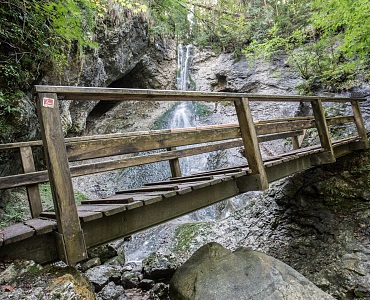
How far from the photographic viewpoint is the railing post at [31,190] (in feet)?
9.60

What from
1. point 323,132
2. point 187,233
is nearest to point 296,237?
point 323,132

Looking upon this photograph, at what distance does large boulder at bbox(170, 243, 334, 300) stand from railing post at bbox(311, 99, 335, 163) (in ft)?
7.63

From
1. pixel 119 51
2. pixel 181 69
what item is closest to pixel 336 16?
pixel 119 51

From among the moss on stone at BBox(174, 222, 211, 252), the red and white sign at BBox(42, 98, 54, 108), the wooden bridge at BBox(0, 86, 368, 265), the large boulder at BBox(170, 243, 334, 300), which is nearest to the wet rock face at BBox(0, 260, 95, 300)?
the wooden bridge at BBox(0, 86, 368, 265)

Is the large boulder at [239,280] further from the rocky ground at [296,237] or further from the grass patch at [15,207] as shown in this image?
the grass patch at [15,207]

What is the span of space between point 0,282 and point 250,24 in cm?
1561

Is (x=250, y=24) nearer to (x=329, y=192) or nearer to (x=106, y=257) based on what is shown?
(x=329, y=192)

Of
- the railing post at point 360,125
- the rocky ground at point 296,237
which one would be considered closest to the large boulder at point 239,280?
the rocky ground at point 296,237

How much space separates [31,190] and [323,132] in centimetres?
466

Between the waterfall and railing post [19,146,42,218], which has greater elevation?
the waterfall

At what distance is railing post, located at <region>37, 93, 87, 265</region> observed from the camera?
179cm

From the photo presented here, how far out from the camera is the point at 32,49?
593 cm

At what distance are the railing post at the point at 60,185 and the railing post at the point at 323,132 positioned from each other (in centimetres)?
434

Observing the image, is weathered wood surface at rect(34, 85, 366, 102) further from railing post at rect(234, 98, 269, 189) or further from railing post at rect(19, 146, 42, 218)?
railing post at rect(19, 146, 42, 218)
